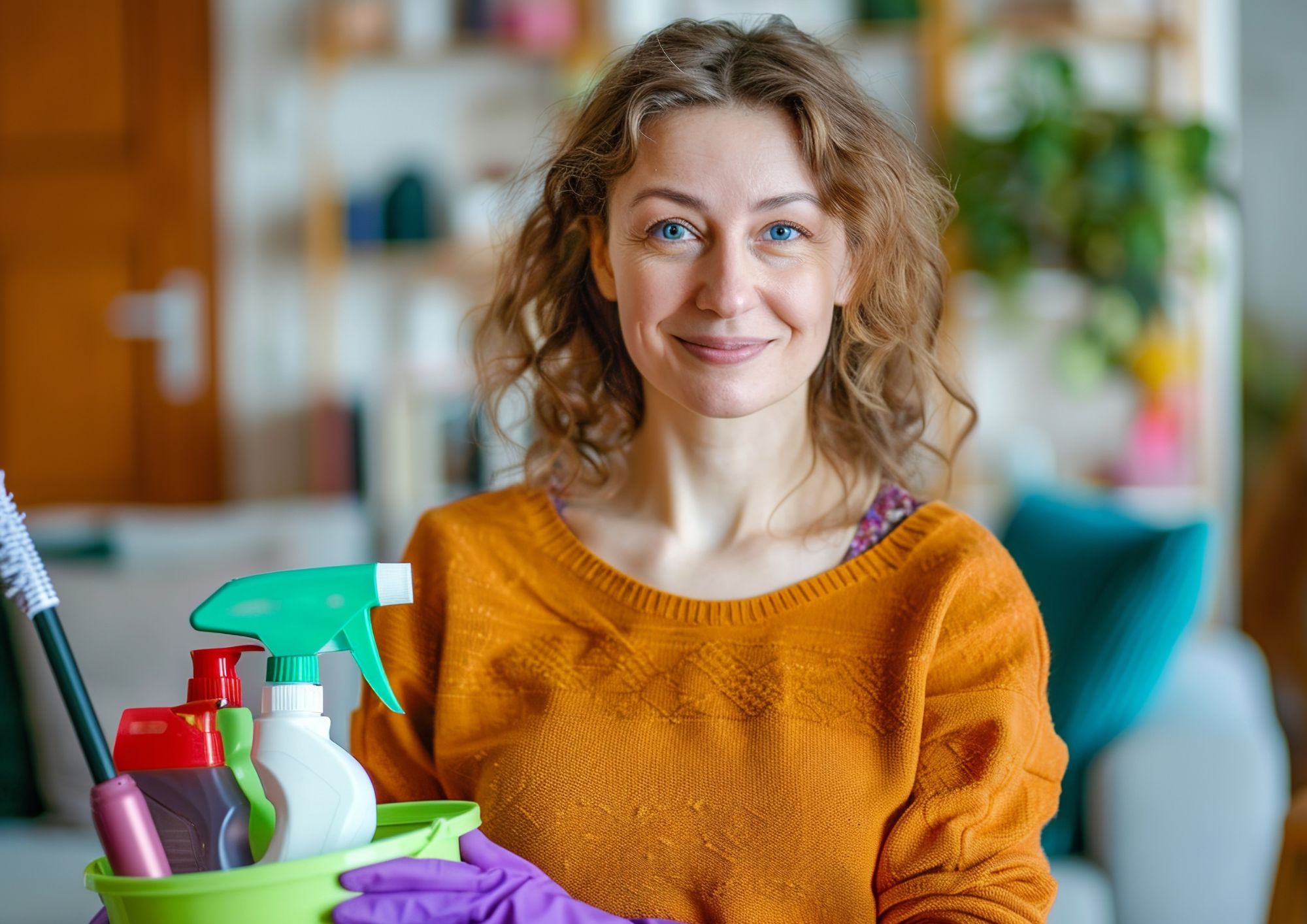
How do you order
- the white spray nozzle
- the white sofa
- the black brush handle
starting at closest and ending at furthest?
the black brush handle < the white spray nozzle < the white sofa

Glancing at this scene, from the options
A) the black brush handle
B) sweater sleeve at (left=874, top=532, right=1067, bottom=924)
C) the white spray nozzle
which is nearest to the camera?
the black brush handle

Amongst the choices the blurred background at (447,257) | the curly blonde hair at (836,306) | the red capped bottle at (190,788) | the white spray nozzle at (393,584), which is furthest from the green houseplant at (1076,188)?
the red capped bottle at (190,788)

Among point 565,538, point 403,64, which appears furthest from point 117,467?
point 565,538

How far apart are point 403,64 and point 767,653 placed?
119 inches

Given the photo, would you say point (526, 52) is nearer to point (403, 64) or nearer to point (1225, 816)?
point (403, 64)

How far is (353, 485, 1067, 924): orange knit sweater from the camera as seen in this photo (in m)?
0.98

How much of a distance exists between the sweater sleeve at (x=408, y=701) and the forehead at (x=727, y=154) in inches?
15.7

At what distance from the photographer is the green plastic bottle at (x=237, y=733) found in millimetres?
778

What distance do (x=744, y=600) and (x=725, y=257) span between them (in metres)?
0.29

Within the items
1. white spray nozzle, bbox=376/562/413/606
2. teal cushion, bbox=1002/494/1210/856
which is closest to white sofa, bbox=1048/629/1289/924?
teal cushion, bbox=1002/494/1210/856

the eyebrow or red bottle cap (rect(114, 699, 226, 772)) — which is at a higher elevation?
the eyebrow

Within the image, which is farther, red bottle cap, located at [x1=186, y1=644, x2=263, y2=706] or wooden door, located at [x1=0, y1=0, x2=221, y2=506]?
wooden door, located at [x1=0, y1=0, x2=221, y2=506]

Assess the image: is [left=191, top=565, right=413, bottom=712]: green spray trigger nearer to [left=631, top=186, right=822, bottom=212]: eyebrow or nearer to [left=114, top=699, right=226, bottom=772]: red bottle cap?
[left=114, top=699, right=226, bottom=772]: red bottle cap

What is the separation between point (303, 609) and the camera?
78cm
